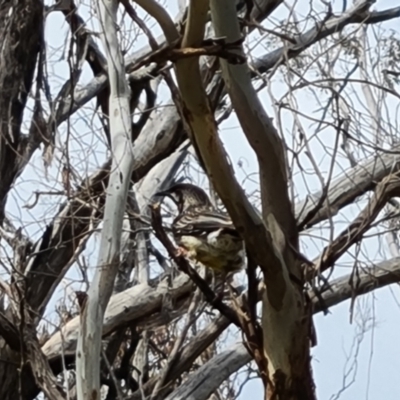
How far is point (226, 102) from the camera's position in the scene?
6258mm

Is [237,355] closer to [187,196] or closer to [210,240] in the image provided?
[187,196]

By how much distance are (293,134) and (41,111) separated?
2316 mm

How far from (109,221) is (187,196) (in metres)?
1.99

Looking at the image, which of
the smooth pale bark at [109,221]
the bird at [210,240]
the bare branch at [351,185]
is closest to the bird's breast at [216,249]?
the bird at [210,240]

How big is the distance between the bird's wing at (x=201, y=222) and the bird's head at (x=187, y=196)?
0.36 meters

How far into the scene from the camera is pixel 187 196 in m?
6.04

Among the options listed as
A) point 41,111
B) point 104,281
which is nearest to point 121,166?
point 104,281

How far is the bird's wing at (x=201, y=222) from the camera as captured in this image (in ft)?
15.7

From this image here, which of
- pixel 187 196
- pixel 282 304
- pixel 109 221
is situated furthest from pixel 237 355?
pixel 109 221

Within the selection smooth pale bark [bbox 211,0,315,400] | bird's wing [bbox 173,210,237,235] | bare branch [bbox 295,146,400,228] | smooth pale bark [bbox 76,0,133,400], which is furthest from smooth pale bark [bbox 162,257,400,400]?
smooth pale bark [bbox 76,0,133,400]

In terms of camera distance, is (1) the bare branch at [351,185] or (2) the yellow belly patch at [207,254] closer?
(2) the yellow belly patch at [207,254]

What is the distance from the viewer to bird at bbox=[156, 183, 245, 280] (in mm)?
4652

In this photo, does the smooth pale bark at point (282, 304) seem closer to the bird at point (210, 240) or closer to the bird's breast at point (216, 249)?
the bird at point (210, 240)

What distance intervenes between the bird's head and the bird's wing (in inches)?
14.3
